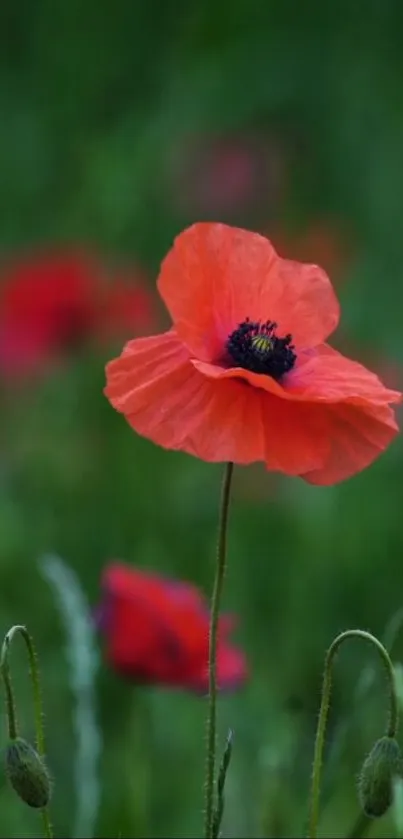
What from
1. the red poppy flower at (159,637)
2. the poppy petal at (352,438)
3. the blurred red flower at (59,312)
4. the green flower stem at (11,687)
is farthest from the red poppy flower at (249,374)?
the blurred red flower at (59,312)

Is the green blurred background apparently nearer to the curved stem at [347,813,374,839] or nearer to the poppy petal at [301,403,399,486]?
the curved stem at [347,813,374,839]

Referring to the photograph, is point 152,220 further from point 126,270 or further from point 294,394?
point 294,394

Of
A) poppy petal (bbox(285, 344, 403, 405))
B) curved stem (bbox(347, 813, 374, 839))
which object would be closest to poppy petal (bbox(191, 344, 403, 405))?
poppy petal (bbox(285, 344, 403, 405))

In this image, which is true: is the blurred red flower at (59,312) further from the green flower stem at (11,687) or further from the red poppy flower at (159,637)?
the green flower stem at (11,687)

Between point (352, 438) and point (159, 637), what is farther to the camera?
point (159, 637)

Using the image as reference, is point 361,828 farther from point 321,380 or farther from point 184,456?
point 184,456

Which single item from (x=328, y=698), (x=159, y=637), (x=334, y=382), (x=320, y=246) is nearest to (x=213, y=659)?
(x=328, y=698)
